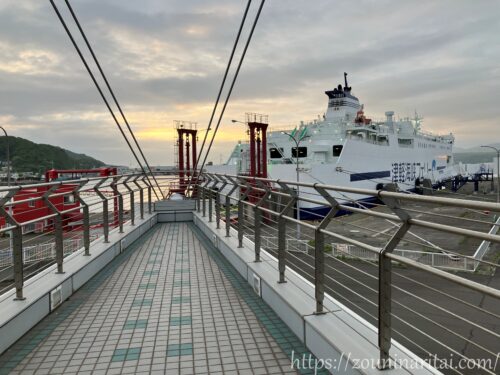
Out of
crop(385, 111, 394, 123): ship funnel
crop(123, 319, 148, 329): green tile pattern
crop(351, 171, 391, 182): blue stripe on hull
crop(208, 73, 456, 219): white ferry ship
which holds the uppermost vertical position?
crop(385, 111, 394, 123): ship funnel

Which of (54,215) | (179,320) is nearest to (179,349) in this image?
(179,320)

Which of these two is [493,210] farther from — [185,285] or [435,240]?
[435,240]

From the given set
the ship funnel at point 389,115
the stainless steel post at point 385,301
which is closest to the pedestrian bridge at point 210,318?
the stainless steel post at point 385,301

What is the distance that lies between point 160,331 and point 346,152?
2894 centimetres

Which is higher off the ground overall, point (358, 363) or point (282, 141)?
point (282, 141)

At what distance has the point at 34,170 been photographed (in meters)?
32.1

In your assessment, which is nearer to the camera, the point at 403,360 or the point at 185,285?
the point at 403,360

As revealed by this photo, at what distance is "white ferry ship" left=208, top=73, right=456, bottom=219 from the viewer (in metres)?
30.4

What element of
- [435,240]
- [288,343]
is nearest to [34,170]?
[435,240]

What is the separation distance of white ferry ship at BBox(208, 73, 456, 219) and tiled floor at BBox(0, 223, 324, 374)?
20.6 metres

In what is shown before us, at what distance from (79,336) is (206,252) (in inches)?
130

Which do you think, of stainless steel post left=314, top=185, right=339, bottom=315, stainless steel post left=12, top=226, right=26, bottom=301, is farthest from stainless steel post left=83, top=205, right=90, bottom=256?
stainless steel post left=314, top=185, right=339, bottom=315

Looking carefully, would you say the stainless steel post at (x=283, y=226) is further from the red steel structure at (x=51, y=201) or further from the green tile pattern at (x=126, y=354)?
the red steel structure at (x=51, y=201)

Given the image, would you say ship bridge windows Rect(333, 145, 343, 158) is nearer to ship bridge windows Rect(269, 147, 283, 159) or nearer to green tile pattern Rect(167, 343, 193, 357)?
ship bridge windows Rect(269, 147, 283, 159)
